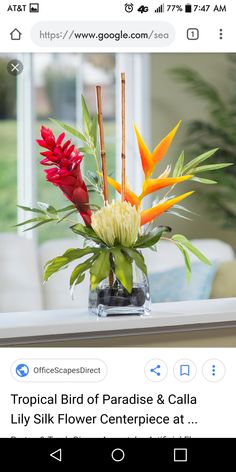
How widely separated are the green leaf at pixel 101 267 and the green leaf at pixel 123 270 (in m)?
0.01

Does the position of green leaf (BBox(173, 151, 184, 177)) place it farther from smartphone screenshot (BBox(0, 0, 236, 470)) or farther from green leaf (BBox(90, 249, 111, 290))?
green leaf (BBox(90, 249, 111, 290))

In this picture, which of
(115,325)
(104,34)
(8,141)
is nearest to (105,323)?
(115,325)

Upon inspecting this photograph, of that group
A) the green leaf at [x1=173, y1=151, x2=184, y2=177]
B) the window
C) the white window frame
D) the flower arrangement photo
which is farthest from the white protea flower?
the window

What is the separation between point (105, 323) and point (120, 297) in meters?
0.06

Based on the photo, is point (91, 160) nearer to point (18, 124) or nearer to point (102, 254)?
point (18, 124)

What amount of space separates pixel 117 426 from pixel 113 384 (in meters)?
0.04

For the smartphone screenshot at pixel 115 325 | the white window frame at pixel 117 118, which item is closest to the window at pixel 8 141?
the white window frame at pixel 117 118

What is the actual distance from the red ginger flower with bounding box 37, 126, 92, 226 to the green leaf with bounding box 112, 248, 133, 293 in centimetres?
9

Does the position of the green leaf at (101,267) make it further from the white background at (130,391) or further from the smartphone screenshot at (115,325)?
the white background at (130,391)

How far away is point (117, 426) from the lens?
2.66 ft

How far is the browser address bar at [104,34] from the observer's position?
1043 mm
